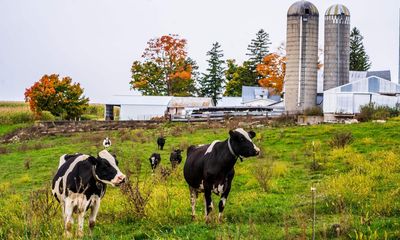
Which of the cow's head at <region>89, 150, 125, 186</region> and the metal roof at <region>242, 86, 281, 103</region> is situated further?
the metal roof at <region>242, 86, 281, 103</region>

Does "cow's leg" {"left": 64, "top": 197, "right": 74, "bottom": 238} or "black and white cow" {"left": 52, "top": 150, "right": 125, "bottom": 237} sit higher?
"black and white cow" {"left": 52, "top": 150, "right": 125, "bottom": 237}

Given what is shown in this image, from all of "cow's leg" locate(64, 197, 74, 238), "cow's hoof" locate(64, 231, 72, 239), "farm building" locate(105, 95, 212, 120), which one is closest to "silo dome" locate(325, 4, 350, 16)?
"farm building" locate(105, 95, 212, 120)

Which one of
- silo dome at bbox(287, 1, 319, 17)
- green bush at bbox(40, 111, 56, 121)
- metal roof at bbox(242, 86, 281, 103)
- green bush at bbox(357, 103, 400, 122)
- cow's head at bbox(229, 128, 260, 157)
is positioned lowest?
cow's head at bbox(229, 128, 260, 157)

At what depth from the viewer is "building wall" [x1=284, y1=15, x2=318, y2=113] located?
49.1 meters

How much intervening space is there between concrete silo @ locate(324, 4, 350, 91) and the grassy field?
21.8 metres

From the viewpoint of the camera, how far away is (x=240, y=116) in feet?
164

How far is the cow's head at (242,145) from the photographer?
11805 mm

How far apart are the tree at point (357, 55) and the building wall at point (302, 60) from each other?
108 feet

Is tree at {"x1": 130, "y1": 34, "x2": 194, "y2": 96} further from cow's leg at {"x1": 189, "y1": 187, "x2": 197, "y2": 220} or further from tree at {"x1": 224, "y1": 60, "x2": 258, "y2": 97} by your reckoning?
cow's leg at {"x1": 189, "y1": 187, "x2": 197, "y2": 220}

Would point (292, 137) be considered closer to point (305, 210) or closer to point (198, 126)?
point (198, 126)

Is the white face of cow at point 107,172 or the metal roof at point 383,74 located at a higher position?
the metal roof at point 383,74

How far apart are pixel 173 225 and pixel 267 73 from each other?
65162mm

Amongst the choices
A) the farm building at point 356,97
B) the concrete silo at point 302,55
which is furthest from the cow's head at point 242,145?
the concrete silo at point 302,55

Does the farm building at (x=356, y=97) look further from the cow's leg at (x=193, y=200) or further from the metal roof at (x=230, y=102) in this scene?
the cow's leg at (x=193, y=200)
